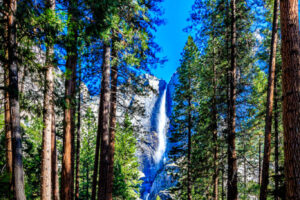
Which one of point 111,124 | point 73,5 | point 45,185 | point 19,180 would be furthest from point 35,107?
point 111,124

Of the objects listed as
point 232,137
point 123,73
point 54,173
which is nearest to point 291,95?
point 232,137

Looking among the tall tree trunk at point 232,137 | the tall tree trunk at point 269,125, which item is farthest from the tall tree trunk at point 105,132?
the tall tree trunk at point 269,125

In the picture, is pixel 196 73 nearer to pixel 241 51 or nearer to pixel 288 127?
pixel 241 51

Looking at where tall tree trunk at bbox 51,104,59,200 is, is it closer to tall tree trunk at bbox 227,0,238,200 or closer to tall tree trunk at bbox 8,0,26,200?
tall tree trunk at bbox 8,0,26,200

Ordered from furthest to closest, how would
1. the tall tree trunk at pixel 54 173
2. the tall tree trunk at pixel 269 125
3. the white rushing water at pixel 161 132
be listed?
1. the white rushing water at pixel 161 132
2. the tall tree trunk at pixel 54 173
3. the tall tree trunk at pixel 269 125

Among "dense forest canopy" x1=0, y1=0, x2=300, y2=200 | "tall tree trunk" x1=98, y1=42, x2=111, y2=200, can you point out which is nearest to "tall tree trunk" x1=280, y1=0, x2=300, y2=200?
"dense forest canopy" x1=0, y1=0, x2=300, y2=200

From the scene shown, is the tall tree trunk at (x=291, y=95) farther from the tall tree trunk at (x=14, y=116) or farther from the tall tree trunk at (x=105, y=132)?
the tall tree trunk at (x=105, y=132)

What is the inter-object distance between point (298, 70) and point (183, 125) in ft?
31.4

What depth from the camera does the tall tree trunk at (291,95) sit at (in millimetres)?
2256

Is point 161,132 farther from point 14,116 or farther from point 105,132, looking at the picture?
point 14,116

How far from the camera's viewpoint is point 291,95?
2.38 meters

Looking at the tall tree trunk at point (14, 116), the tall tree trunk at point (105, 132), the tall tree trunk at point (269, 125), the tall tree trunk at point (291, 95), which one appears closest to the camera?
the tall tree trunk at point (291, 95)

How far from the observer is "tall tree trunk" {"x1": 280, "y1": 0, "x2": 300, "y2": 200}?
2.26 metres

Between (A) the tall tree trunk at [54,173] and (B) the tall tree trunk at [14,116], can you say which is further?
(A) the tall tree trunk at [54,173]
